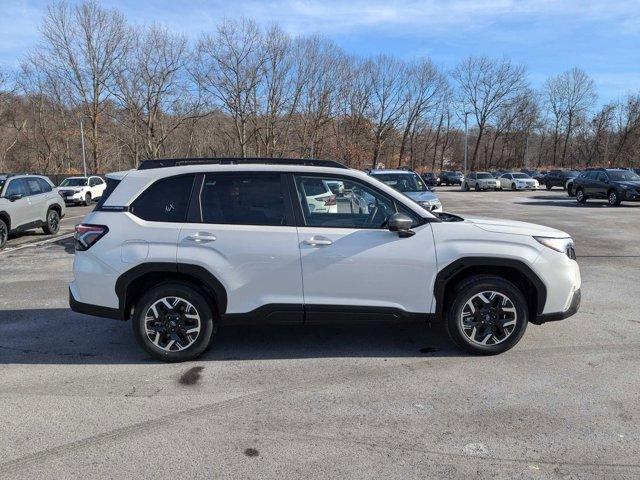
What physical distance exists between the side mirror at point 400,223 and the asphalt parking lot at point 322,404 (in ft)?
4.02

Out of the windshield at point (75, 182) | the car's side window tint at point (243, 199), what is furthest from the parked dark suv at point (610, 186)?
the windshield at point (75, 182)

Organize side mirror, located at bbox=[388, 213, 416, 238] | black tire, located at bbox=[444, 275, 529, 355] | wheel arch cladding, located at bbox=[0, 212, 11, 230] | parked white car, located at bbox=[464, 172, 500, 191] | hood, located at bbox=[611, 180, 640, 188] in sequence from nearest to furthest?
side mirror, located at bbox=[388, 213, 416, 238]
black tire, located at bbox=[444, 275, 529, 355]
wheel arch cladding, located at bbox=[0, 212, 11, 230]
hood, located at bbox=[611, 180, 640, 188]
parked white car, located at bbox=[464, 172, 500, 191]

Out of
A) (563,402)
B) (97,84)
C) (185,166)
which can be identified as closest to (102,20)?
(97,84)

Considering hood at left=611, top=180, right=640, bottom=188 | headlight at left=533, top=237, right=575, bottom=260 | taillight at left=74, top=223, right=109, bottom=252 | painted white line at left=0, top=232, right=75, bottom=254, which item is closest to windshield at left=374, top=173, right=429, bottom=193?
painted white line at left=0, top=232, right=75, bottom=254

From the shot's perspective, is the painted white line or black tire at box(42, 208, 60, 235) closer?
the painted white line

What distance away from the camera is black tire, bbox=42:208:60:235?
14.1 m

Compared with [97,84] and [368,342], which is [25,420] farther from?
[97,84]

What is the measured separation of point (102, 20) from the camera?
149 ft

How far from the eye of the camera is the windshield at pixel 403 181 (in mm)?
13602

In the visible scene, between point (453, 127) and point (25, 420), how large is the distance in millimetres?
108102

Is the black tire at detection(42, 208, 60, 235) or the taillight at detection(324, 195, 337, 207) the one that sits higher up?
the taillight at detection(324, 195, 337, 207)

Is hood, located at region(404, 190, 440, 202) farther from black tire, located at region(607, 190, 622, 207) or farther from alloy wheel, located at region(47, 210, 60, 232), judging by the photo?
black tire, located at region(607, 190, 622, 207)

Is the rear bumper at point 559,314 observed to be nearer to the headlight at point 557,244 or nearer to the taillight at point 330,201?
the headlight at point 557,244

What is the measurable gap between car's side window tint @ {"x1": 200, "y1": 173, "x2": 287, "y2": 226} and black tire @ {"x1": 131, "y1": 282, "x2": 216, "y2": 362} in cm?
68
